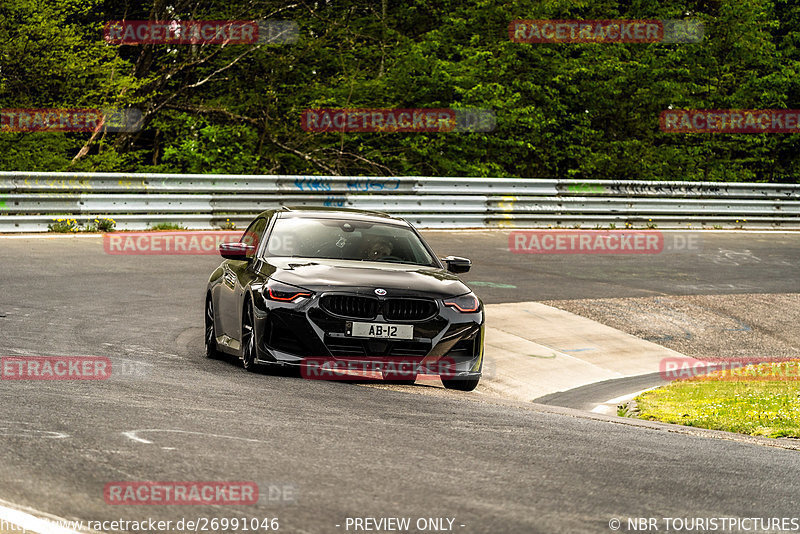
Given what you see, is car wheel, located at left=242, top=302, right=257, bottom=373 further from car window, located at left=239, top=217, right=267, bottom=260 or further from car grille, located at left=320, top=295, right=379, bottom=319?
car window, located at left=239, top=217, right=267, bottom=260

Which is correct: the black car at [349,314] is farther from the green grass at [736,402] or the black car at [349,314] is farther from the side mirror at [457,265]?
the green grass at [736,402]

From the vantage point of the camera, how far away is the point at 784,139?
38156 millimetres

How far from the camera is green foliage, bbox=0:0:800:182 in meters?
27.0

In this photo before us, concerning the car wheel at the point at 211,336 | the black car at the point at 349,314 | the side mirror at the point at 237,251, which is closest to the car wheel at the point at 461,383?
the black car at the point at 349,314

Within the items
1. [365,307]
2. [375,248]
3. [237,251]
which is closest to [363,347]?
[365,307]

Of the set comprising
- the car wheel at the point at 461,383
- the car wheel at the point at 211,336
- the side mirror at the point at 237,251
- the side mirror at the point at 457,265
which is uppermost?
the side mirror at the point at 237,251

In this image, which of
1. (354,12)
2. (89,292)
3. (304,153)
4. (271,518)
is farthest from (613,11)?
(271,518)

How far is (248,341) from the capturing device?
9820mm

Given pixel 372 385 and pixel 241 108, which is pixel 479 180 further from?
pixel 372 385

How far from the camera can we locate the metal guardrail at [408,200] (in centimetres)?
2189

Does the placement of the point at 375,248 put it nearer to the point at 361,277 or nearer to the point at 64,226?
the point at 361,277

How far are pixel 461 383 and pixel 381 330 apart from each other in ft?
3.99

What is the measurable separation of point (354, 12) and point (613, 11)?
29.3ft

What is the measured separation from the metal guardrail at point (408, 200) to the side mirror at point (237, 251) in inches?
463
